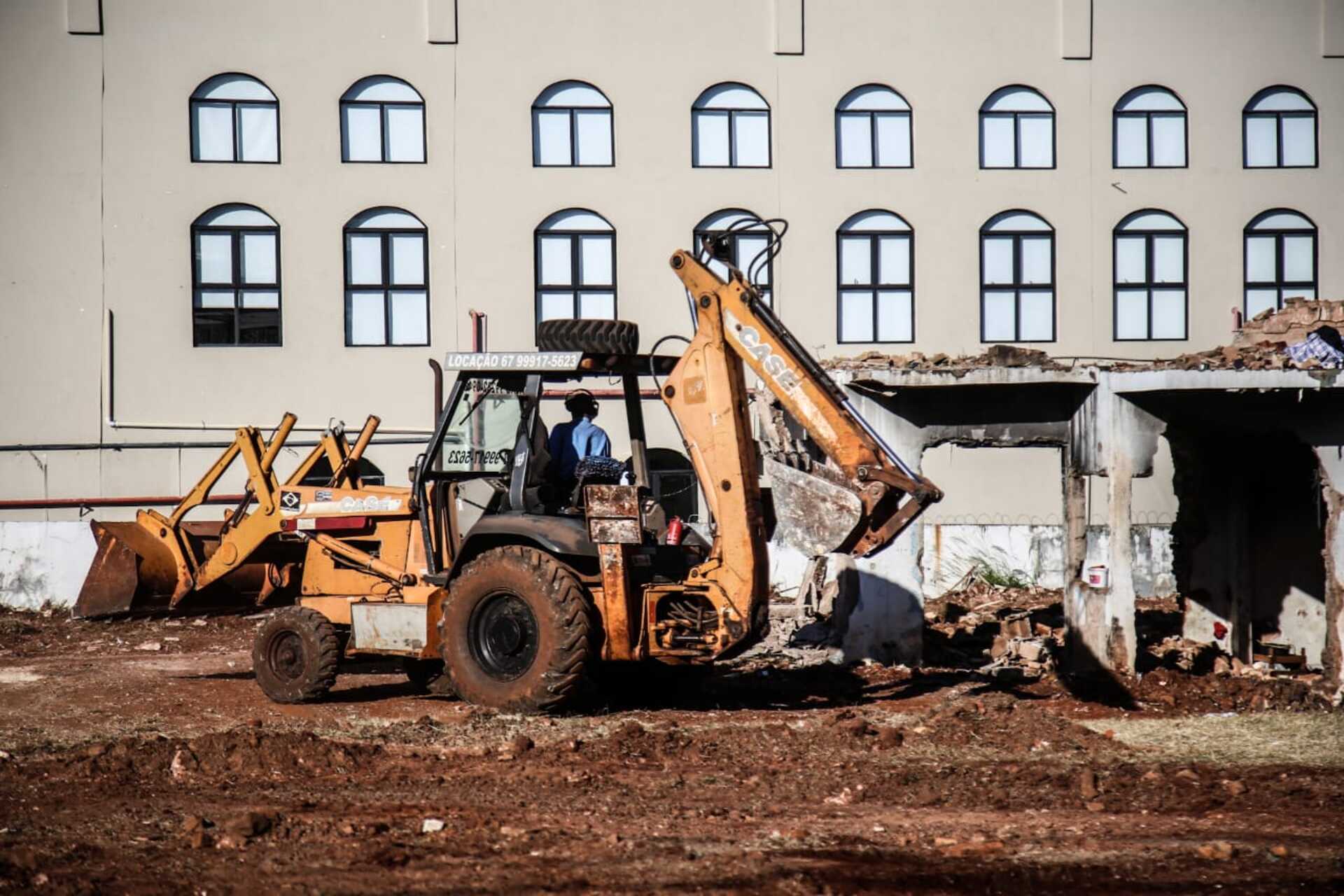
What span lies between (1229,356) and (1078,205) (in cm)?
1303

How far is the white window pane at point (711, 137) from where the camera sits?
25938 millimetres

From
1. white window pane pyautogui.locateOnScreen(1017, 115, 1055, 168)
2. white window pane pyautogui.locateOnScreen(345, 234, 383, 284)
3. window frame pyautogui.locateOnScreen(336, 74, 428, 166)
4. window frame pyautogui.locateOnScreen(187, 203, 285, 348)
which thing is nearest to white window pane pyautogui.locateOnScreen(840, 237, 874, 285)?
white window pane pyautogui.locateOnScreen(1017, 115, 1055, 168)

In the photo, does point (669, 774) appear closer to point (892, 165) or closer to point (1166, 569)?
point (1166, 569)

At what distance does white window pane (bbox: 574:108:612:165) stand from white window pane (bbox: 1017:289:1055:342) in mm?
7780

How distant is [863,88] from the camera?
26.1 meters

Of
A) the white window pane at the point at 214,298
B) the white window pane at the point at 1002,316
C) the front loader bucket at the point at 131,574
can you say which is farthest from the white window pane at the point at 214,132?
the white window pane at the point at 1002,316

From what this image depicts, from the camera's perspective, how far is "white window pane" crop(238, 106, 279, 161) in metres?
25.3

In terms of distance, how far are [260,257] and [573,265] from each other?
5374 millimetres

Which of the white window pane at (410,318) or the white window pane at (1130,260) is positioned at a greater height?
the white window pane at (1130,260)

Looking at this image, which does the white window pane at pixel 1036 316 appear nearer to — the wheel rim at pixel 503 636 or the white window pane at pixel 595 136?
the white window pane at pixel 595 136

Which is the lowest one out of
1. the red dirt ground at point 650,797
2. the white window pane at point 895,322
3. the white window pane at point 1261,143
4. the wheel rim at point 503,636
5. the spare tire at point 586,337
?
the red dirt ground at point 650,797

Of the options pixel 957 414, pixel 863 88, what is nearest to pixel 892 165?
pixel 863 88

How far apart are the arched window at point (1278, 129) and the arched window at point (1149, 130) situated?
121 cm

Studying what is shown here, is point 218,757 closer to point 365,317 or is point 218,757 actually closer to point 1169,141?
point 365,317
